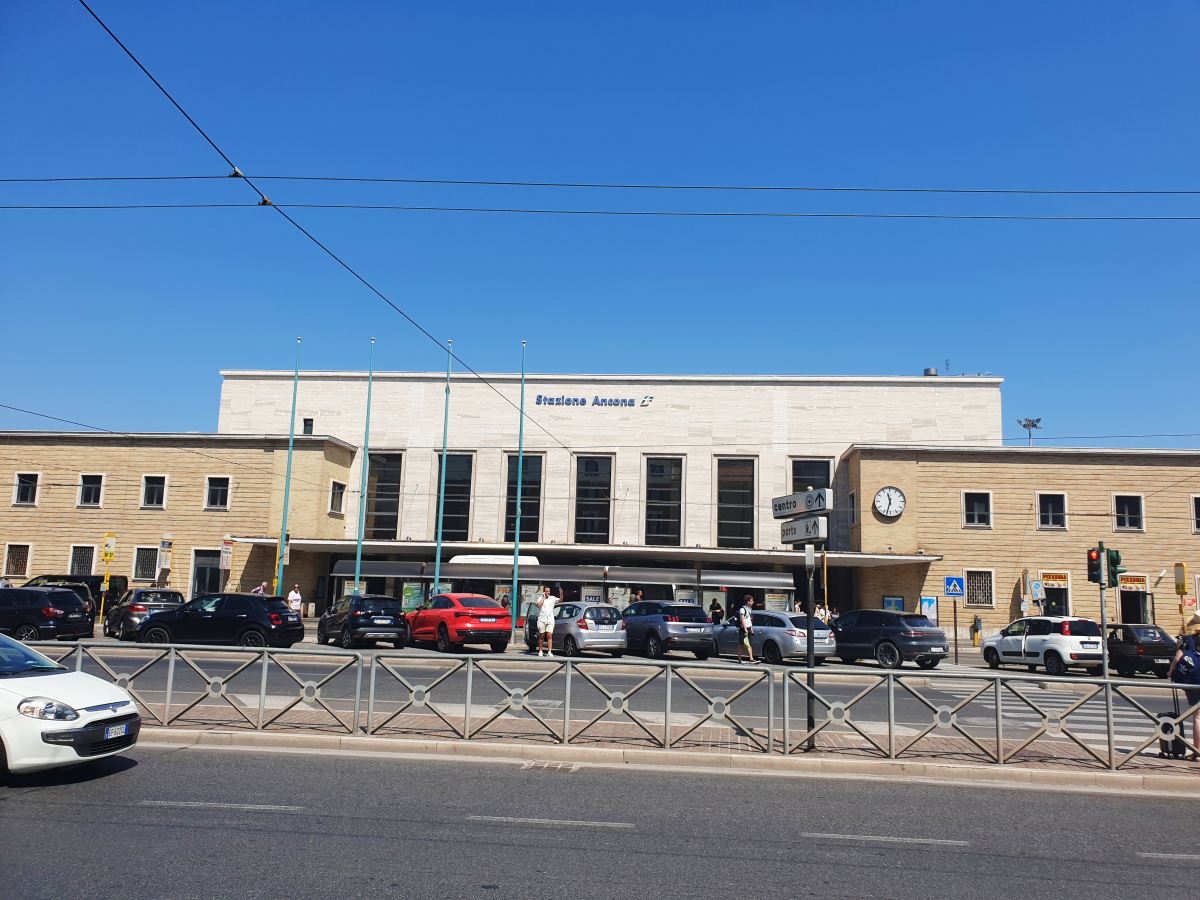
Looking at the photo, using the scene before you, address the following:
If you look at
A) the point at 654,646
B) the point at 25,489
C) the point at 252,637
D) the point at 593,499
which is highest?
the point at 593,499

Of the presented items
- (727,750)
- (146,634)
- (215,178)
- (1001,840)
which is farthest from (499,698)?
(146,634)

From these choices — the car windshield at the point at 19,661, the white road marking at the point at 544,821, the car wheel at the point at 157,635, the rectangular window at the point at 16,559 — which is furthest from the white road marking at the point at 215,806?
the rectangular window at the point at 16,559

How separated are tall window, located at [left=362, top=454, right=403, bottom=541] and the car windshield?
38.9 metres

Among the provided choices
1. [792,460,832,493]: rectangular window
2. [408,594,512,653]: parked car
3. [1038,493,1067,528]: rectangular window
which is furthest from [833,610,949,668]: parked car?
[792,460,832,493]: rectangular window

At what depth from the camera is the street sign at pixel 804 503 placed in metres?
10.6

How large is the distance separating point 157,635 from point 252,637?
7.45 feet

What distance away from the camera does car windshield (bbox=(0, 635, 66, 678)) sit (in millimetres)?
8398

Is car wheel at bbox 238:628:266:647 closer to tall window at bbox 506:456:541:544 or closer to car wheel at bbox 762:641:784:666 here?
car wheel at bbox 762:641:784:666

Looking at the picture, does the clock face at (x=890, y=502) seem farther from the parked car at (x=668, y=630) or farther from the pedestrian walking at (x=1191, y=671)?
the pedestrian walking at (x=1191, y=671)

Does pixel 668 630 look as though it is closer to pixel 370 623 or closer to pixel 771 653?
pixel 771 653

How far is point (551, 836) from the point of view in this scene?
263 inches

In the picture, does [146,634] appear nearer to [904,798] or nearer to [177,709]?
[177,709]

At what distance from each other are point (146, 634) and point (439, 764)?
609 inches

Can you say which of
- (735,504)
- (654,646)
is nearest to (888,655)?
(654,646)
